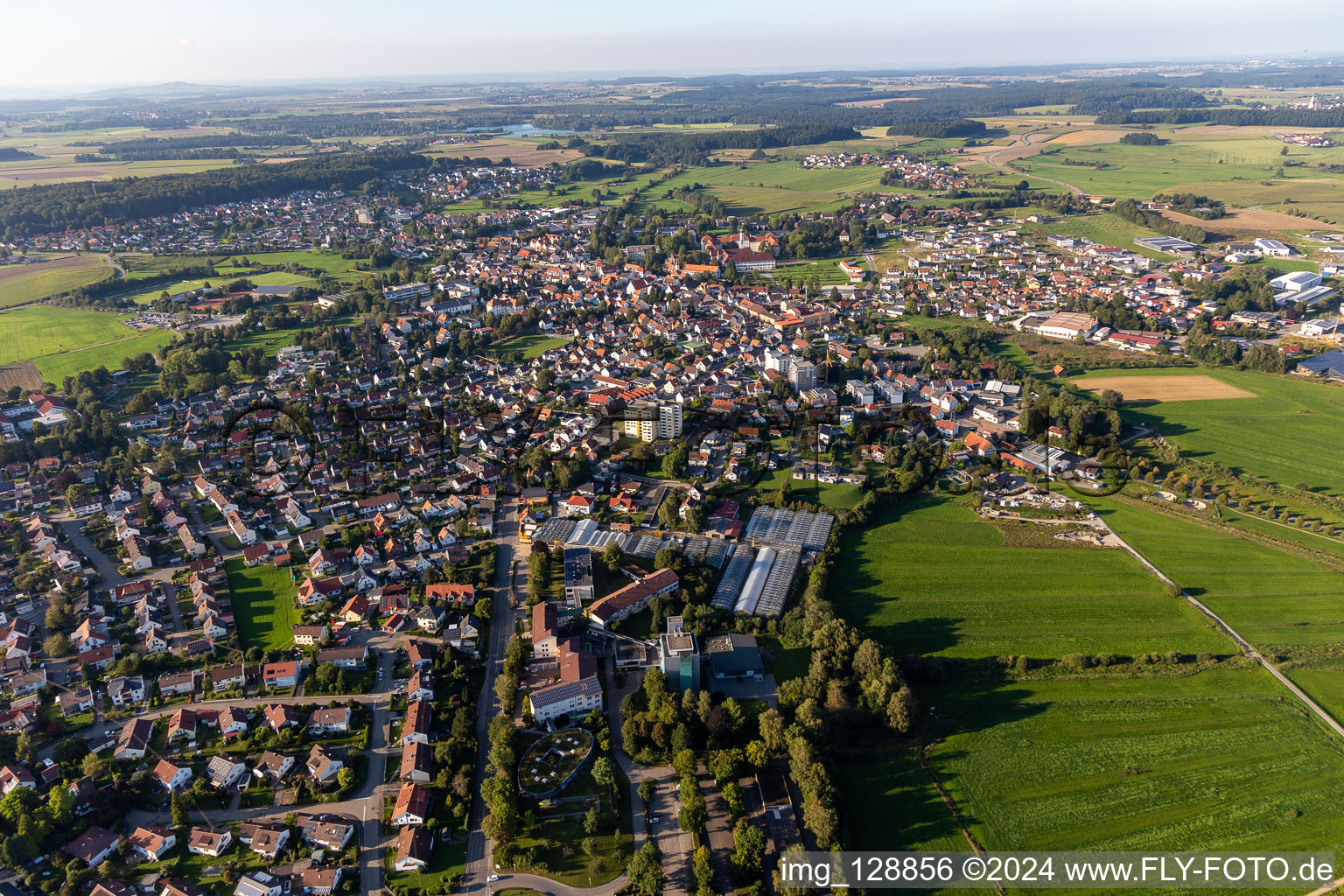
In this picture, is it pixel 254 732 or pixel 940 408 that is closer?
pixel 254 732

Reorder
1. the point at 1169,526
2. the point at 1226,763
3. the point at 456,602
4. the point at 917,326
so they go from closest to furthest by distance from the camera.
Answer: the point at 1226,763, the point at 456,602, the point at 1169,526, the point at 917,326

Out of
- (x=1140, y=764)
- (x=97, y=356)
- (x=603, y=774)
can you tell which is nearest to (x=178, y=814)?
(x=603, y=774)

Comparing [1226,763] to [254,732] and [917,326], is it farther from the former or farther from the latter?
[917,326]

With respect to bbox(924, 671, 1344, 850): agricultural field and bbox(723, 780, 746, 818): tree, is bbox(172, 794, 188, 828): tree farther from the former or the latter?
bbox(924, 671, 1344, 850): agricultural field

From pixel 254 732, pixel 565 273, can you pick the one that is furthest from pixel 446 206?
pixel 254 732

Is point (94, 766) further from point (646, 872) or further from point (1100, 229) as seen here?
point (1100, 229)

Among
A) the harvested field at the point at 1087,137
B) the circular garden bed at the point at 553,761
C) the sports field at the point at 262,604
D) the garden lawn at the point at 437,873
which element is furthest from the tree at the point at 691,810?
the harvested field at the point at 1087,137

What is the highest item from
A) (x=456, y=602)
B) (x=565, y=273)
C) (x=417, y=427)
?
(x=565, y=273)
